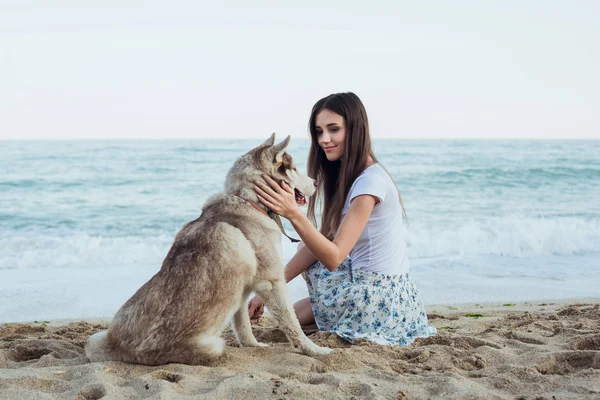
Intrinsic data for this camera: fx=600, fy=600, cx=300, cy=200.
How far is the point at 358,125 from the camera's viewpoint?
491cm

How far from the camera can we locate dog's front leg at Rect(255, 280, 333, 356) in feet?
13.7

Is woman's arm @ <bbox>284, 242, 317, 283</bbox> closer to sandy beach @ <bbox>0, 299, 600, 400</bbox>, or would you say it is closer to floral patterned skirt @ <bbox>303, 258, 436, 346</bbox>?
floral patterned skirt @ <bbox>303, 258, 436, 346</bbox>

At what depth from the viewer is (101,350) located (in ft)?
13.5

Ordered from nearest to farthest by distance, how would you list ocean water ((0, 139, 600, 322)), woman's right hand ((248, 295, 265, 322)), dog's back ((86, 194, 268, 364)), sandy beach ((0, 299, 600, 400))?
sandy beach ((0, 299, 600, 400))
dog's back ((86, 194, 268, 364))
woman's right hand ((248, 295, 265, 322))
ocean water ((0, 139, 600, 322))

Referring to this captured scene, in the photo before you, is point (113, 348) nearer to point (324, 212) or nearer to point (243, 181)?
point (243, 181)

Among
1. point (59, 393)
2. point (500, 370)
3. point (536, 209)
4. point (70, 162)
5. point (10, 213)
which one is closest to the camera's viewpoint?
point (59, 393)

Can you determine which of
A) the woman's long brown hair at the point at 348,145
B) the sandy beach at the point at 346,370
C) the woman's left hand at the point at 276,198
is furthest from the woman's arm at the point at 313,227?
the sandy beach at the point at 346,370

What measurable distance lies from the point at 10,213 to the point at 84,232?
132 inches

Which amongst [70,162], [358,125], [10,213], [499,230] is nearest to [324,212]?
[358,125]

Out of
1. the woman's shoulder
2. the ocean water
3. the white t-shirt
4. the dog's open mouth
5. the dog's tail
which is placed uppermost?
the woman's shoulder

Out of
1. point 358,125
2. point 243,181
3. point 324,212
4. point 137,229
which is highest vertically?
point 358,125

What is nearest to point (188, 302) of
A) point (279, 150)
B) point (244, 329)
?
point (244, 329)

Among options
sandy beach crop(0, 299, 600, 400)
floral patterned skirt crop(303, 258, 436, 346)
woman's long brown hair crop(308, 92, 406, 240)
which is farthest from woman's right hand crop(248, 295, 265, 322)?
woman's long brown hair crop(308, 92, 406, 240)

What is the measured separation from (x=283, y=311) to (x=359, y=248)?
3.49 ft
